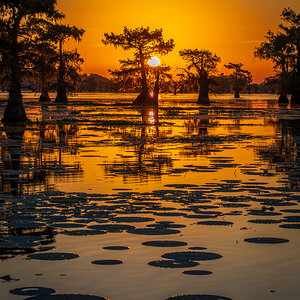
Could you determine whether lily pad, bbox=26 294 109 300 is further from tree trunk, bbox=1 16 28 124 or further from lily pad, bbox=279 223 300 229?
tree trunk, bbox=1 16 28 124

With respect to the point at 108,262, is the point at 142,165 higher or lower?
higher

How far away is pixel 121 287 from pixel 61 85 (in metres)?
88.0

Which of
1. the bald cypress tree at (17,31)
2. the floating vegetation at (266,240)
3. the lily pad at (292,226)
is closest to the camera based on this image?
the floating vegetation at (266,240)

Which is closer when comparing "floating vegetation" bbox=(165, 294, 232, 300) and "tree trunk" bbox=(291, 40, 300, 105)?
"floating vegetation" bbox=(165, 294, 232, 300)

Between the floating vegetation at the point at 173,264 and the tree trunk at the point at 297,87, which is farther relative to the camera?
the tree trunk at the point at 297,87

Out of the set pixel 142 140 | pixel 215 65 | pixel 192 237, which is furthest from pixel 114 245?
pixel 215 65

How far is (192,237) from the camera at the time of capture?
315 inches

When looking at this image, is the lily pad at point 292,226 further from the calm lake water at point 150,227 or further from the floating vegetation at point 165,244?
the floating vegetation at point 165,244

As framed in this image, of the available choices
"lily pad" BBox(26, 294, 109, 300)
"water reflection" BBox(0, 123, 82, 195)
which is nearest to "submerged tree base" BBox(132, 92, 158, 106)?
"water reflection" BBox(0, 123, 82, 195)

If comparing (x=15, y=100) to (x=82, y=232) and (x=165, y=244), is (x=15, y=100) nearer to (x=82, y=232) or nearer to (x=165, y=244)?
(x=82, y=232)

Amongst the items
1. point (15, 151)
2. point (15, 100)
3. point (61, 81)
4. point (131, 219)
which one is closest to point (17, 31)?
point (15, 100)

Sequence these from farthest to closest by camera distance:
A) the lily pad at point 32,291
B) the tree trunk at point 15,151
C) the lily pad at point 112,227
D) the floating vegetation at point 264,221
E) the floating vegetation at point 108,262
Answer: the tree trunk at point 15,151
the floating vegetation at point 264,221
the lily pad at point 112,227
the floating vegetation at point 108,262
the lily pad at point 32,291

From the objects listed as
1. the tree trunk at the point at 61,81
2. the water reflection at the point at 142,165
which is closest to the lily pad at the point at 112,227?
the water reflection at the point at 142,165

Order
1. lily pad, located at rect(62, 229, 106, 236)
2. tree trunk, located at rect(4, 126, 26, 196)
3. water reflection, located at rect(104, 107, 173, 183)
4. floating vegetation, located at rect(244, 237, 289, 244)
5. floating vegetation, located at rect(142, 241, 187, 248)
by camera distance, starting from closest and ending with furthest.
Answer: floating vegetation, located at rect(142, 241, 187, 248)
floating vegetation, located at rect(244, 237, 289, 244)
lily pad, located at rect(62, 229, 106, 236)
tree trunk, located at rect(4, 126, 26, 196)
water reflection, located at rect(104, 107, 173, 183)
